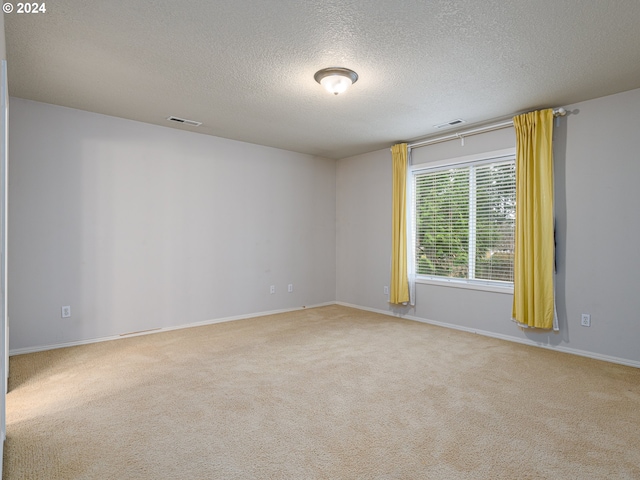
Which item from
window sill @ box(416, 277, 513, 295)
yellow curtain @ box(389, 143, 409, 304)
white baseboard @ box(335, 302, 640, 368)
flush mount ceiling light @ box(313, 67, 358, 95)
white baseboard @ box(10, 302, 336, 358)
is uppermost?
flush mount ceiling light @ box(313, 67, 358, 95)

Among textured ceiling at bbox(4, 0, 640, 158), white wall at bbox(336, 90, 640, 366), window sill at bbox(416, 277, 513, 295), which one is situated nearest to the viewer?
textured ceiling at bbox(4, 0, 640, 158)

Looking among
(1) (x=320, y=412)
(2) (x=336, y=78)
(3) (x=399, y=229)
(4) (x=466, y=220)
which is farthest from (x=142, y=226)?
(4) (x=466, y=220)

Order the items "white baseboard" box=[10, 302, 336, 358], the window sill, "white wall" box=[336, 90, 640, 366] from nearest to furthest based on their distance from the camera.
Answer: "white wall" box=[336, 90, 640, 366] → "white baseboard" box=[10, 302, 336, 358] → the window sill

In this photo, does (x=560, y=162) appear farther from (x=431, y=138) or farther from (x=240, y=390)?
(x=240, y=390)

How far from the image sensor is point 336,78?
121 inches

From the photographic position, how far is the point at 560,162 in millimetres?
3879

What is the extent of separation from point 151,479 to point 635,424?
2.86m

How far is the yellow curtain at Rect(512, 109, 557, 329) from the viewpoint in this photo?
3.84 meters

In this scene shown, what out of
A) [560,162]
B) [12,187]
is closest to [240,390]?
[12,187]

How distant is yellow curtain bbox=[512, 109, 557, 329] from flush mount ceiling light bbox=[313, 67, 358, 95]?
213cm

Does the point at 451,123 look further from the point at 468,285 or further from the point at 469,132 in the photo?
the point at 468,285

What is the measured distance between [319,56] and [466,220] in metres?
2.94

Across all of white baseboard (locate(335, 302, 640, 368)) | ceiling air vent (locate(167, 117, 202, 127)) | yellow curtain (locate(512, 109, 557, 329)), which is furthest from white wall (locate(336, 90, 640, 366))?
ceiling air vent (locate(167, 117, 202, 127))

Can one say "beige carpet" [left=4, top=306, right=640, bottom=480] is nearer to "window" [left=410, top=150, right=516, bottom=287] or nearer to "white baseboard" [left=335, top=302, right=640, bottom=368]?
"white baseboard" [left=335, top=302, right=640, bottom=368]
